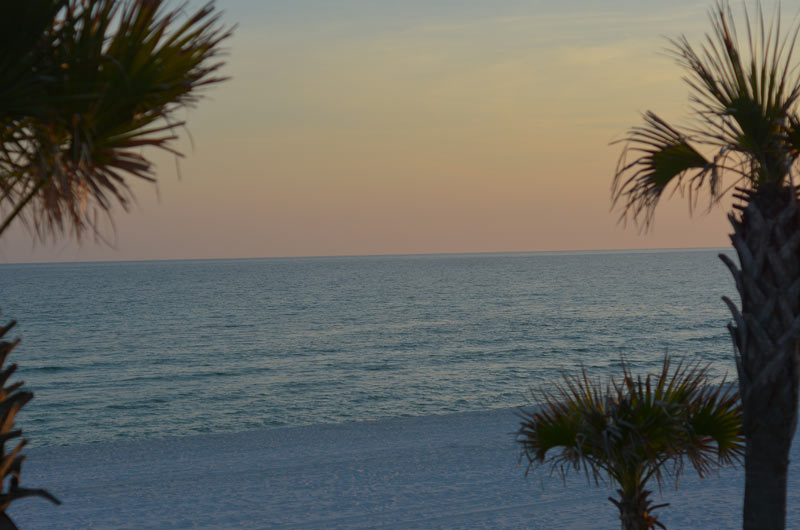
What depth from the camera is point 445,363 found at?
3812 centimetres

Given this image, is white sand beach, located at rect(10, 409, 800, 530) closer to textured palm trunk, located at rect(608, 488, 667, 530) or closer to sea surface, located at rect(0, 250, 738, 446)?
textured palm trunk, located at rect(608, 488, 667, 530)

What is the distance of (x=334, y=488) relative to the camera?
9797 mm

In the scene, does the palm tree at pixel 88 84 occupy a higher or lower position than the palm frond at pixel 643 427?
higher

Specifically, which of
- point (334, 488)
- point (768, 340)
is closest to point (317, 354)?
point (334, 488)

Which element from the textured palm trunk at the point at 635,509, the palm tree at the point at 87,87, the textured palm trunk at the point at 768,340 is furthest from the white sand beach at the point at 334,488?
the palm tree at the point at 87,87

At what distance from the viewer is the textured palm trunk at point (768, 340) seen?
4727mm

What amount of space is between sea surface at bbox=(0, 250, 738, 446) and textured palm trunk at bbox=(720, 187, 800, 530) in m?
1.02

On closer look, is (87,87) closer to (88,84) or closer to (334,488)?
(88,84)

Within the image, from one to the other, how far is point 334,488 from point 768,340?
656cm

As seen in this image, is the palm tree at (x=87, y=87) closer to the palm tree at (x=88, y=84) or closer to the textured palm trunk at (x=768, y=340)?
the palm tree at (x=88, y=84)

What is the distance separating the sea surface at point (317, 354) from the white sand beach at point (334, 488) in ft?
10.9

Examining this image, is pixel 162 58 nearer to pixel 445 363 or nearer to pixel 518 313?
pixel 445 363

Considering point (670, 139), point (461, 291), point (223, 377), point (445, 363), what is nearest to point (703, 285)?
point (461, 291)

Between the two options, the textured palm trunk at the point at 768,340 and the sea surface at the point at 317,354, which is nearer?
the textured palm trunk at the point at 768,340
